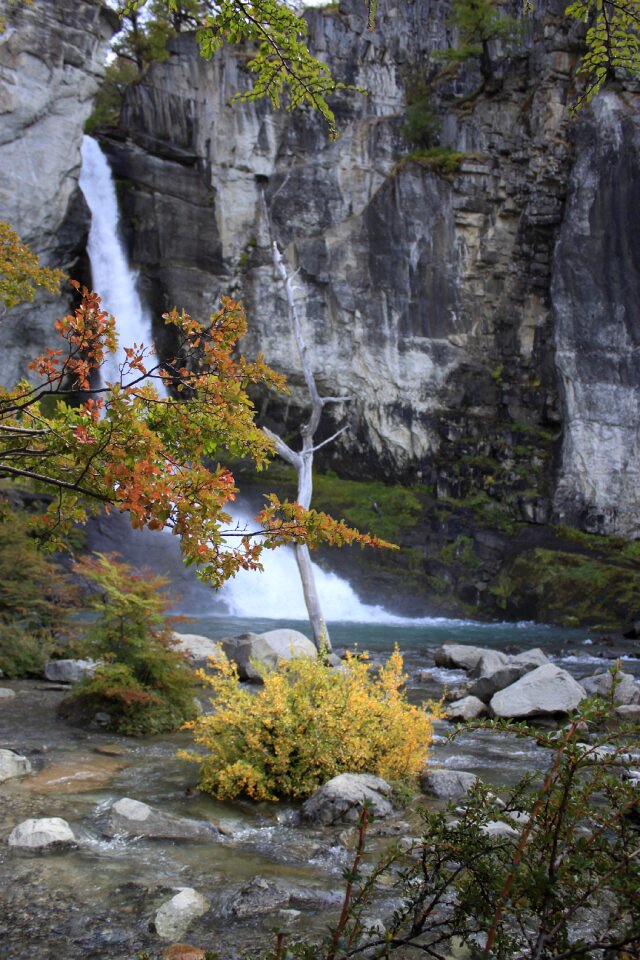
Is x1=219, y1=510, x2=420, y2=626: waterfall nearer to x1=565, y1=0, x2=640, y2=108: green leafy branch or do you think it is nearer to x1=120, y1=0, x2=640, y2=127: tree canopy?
x1=120, y1=0, x2=640, y2=127: tree canopy

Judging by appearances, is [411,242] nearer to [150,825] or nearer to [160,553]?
[160,553]

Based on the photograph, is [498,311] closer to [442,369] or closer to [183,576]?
[442,369]

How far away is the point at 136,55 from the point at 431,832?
3985 cm

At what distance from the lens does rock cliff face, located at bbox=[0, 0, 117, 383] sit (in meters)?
24.1

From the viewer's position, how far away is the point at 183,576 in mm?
22641

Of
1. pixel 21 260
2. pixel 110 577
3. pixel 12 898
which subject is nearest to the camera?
pixel 12 898

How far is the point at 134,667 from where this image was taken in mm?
7961

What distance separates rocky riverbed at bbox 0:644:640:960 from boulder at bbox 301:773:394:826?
0.06 m

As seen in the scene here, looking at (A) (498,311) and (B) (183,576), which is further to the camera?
(A) (498,311)

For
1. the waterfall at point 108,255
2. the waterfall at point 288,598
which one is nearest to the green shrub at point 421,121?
the waterfall at point 108,255

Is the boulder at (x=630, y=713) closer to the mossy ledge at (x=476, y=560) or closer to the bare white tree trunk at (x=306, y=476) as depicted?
the bare white tree trunk at (x=306, y=476)

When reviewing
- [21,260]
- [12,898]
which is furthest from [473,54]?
[12,898]

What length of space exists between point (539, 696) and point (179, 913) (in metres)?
6.04

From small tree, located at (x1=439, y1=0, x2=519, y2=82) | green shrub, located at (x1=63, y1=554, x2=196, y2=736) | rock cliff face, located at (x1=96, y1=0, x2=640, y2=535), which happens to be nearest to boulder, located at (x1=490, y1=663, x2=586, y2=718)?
green shrub, located at (x1=63, y1=554, x2=196, y2=736)
